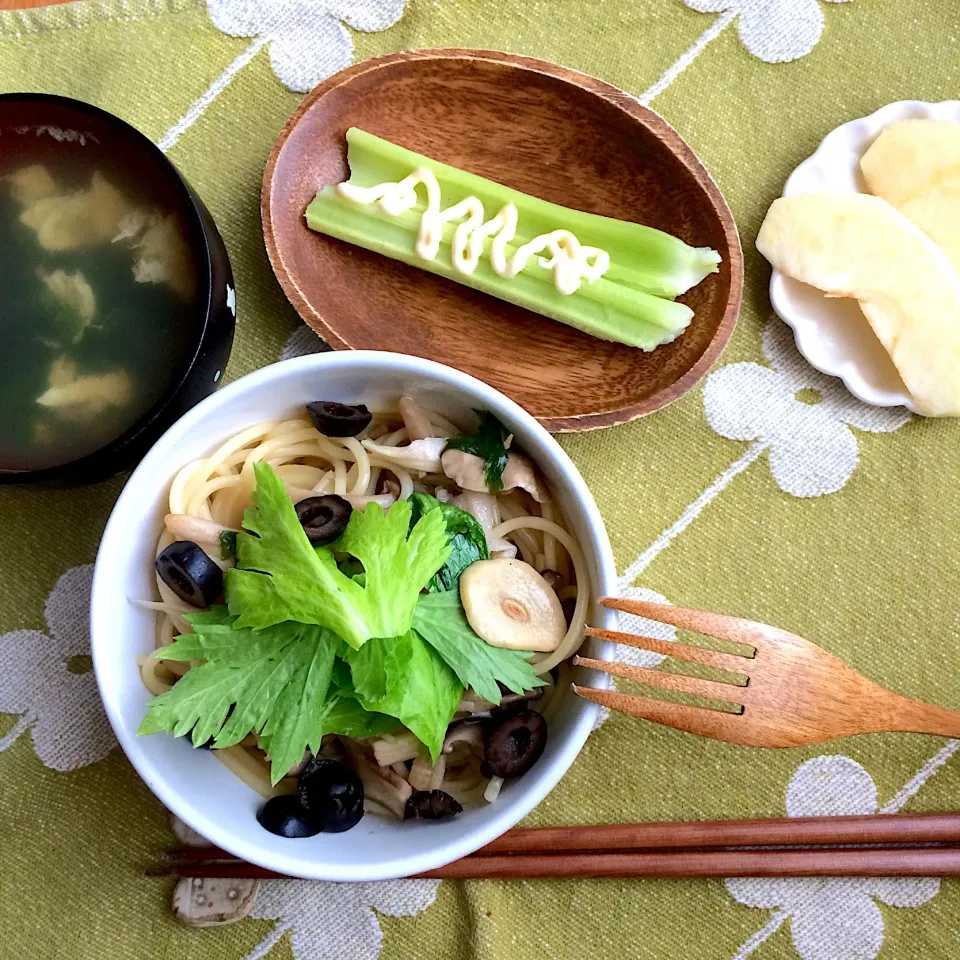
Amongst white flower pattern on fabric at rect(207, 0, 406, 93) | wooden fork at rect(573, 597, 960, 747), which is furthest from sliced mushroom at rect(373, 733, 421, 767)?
white flower pattern on fabric at rect(207, 0, 406, 93)

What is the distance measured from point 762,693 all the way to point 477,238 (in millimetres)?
732

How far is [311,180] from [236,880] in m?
1.02

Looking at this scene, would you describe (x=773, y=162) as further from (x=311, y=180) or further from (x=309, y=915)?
(x=309, y=915)

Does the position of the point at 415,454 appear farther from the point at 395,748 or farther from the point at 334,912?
the point at 334,912

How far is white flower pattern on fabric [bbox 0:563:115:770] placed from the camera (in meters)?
1.25

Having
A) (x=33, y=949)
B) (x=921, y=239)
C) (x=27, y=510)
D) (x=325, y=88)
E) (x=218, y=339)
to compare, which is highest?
(x=325, y=88)

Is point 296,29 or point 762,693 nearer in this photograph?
point 762,693

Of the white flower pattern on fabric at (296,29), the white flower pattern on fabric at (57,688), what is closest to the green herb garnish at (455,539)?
the white flower pattern on fabric at (57,688)

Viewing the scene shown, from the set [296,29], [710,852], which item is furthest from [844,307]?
[296,29]

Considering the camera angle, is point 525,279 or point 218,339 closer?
point 218,339

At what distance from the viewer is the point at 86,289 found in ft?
3.79

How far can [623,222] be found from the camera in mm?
1292

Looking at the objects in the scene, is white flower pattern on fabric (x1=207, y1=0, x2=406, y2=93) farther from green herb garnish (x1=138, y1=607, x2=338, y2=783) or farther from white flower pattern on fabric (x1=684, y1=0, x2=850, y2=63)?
green herb garnish (x1=138, y1=607, x2=338, y2=783)

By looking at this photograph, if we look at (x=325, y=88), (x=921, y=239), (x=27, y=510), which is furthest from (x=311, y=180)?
(x=921, y=239)
